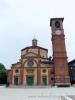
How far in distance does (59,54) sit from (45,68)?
3531 mm

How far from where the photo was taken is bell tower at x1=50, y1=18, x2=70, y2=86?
1323 inches

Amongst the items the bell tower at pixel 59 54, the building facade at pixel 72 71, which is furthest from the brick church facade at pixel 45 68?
the building facade at pixel 72 71

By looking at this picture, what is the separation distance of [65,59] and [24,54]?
800 cm

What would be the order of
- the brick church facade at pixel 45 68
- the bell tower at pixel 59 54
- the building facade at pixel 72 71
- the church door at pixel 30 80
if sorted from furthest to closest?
the building facade at pixel 72 71
the church door at pixel 30 80
the brick church facade at pixel 45 68
the bell tower at pixel 59 54

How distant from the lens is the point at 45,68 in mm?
35719

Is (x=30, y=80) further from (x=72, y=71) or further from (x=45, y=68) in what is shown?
(x=72, y=71)

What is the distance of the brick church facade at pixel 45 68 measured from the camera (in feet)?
112

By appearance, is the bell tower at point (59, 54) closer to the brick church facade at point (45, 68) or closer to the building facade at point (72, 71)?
the brick church facade at point (45, 68)
